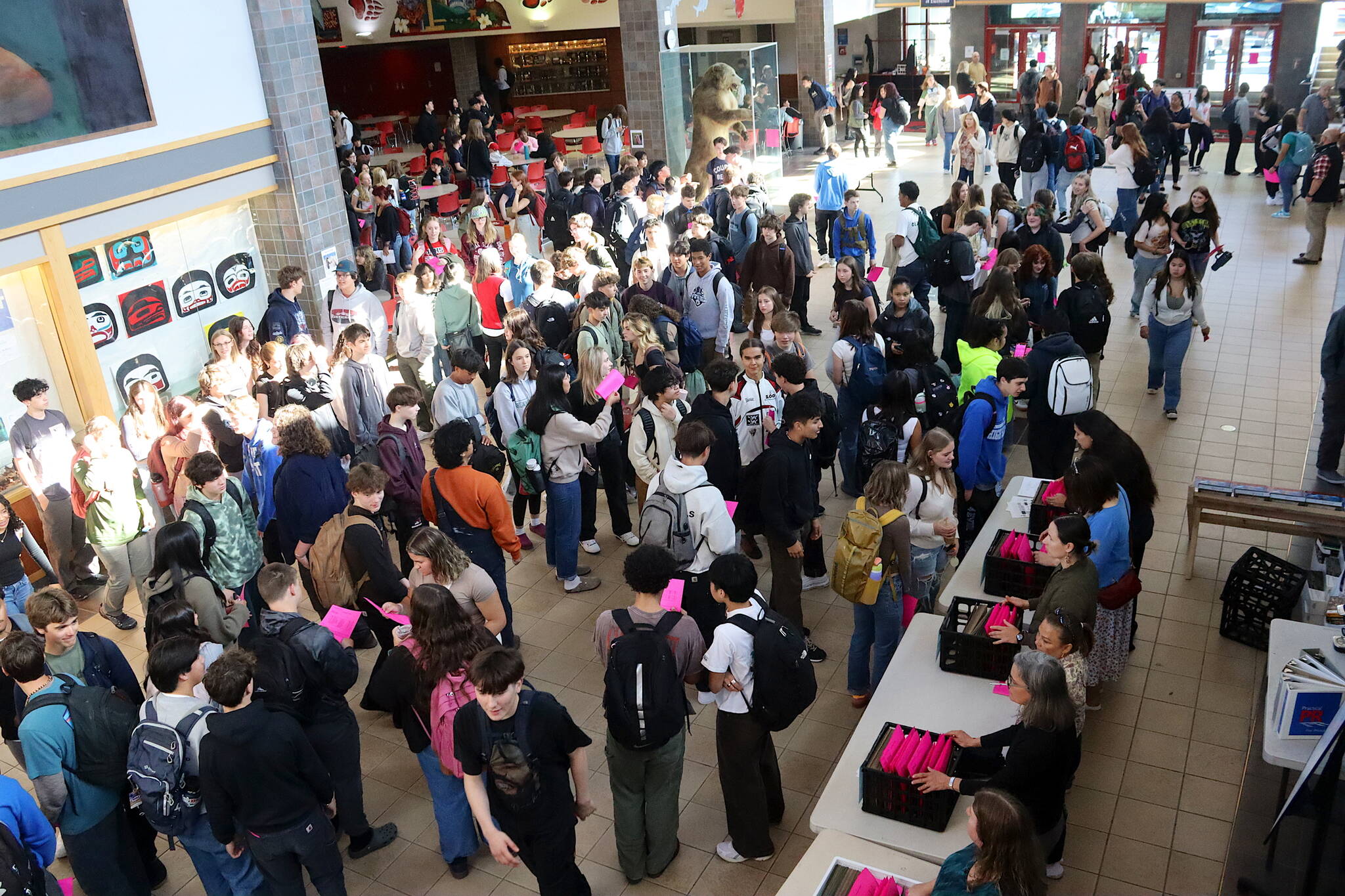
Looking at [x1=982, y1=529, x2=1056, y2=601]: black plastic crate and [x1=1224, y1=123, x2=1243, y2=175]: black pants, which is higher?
[x1=1224, y1=123, x2=1243, y2=175]: black pants

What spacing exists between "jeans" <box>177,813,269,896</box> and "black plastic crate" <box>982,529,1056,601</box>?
360 cm

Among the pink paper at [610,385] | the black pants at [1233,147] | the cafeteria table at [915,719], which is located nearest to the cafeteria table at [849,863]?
the cafeteria table at [915,719]

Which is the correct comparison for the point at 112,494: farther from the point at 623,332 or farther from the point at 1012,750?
the point at 1012,750

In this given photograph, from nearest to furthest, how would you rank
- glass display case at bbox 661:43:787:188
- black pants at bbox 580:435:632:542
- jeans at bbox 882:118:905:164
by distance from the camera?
1. black pants at bbox 580:435:632:542
2. glass display case at bbox 661:43:787:188
3. jeans at bbox 882:118:905:164

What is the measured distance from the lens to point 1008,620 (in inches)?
186

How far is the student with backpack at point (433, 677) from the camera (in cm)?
398

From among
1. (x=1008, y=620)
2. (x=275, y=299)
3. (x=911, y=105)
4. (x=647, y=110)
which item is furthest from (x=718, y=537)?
(x=911, y=105)

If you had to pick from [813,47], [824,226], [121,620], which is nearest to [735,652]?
[121,620]

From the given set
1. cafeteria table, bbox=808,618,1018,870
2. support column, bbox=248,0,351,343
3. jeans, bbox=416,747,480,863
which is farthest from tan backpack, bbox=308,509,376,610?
support column, bbox=248,0,351,343

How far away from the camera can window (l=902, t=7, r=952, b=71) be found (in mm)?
25812

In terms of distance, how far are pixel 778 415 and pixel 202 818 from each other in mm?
3772

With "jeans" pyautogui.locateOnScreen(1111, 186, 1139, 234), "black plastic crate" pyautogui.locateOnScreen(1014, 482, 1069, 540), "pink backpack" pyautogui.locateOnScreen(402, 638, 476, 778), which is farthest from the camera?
"jeans" pyautogui.locateOnScreen(1111, 186, 1139, 234)

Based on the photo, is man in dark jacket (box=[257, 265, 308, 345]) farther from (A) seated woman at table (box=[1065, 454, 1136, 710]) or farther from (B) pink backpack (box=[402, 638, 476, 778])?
(A) seated woman at table (box=[1065, 454, 1136, 710])

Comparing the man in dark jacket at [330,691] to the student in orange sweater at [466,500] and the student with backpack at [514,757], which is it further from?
the student in orange sweater at [466,500]
